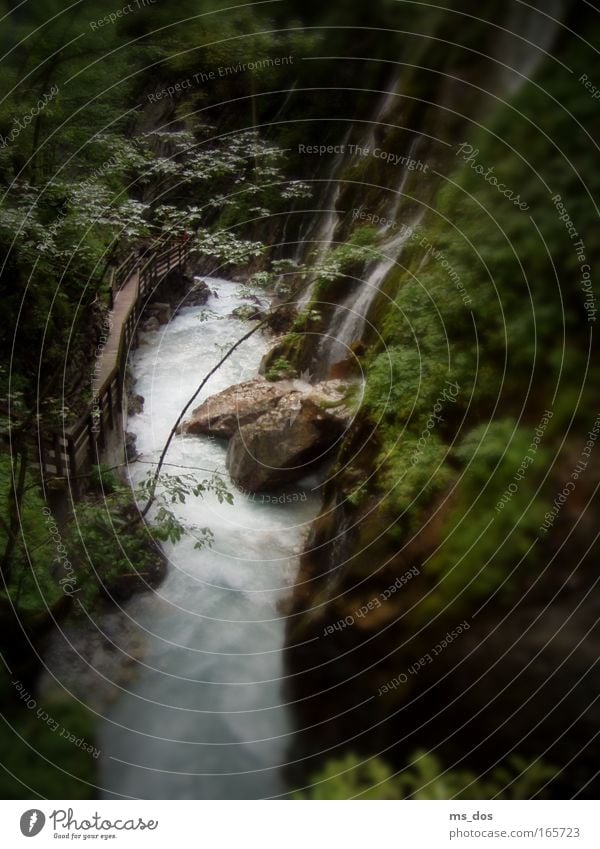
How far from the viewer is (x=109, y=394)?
3.43 metres

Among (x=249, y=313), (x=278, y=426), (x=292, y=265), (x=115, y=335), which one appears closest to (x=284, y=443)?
(x=278, y=426)

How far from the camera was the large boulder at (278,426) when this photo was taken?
3.75 metres

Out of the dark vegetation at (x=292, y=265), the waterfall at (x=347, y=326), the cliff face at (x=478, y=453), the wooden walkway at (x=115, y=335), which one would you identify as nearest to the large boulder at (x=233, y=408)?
the waterfall at (x=347, y=326)

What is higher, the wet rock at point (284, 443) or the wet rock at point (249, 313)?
the wet rock at point (249, 313)

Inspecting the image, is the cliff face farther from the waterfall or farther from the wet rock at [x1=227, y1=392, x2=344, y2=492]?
the wet rock at [x1=227, y1=392, x2=344, y2=492]

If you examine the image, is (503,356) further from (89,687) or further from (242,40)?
(89,687)

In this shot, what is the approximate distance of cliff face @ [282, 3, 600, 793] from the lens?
10.00 feet

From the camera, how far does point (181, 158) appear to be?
3402 millimetres

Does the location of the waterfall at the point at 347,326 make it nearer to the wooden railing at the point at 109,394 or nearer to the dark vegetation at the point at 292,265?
the dark vegetation at the point at 292,265

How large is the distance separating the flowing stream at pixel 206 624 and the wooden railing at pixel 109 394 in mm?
148

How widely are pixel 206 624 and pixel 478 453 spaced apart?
6.44 feet

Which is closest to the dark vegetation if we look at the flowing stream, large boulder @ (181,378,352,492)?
the flowing stream

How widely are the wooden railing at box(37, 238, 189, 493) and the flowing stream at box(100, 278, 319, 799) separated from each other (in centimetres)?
15
